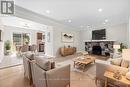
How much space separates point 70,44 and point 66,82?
21.0 feet

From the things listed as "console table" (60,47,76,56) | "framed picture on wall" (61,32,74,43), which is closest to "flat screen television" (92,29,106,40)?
"framed picture on wall" (61,32,74,43)

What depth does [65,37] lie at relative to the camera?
8.20 m

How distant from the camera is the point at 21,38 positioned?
938 centimetres

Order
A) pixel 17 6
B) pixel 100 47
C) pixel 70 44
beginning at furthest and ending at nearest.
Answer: pixel 70 44
pixel 100 47
pixel 17 6

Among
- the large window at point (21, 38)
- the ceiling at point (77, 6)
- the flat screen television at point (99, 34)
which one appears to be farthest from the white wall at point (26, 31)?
the flat screen television at point (99, 34)

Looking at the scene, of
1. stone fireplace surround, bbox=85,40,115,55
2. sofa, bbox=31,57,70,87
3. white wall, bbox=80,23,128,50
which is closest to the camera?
sofa, bbox=31,57,70,87

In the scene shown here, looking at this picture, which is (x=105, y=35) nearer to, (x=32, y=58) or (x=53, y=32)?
(x=53, y=32)

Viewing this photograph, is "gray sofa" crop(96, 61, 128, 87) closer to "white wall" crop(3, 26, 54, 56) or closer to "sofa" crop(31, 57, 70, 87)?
"sofa" crop(31, 57, 70, 87)

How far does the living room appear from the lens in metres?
2.49

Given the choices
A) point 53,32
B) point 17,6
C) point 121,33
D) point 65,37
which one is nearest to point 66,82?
point 17,6

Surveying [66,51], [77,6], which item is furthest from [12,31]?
[77,6]

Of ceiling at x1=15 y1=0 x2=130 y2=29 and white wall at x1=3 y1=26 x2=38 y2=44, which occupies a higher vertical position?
ceiling at x1=15 y1=0 x2=130 y2=29

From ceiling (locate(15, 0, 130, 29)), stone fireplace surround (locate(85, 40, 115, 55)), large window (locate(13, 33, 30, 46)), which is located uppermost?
ceiling (locate(15, 0, 130, 29))

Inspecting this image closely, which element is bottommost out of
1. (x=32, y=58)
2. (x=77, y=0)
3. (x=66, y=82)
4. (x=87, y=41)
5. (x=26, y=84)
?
(x=26, y=84)
